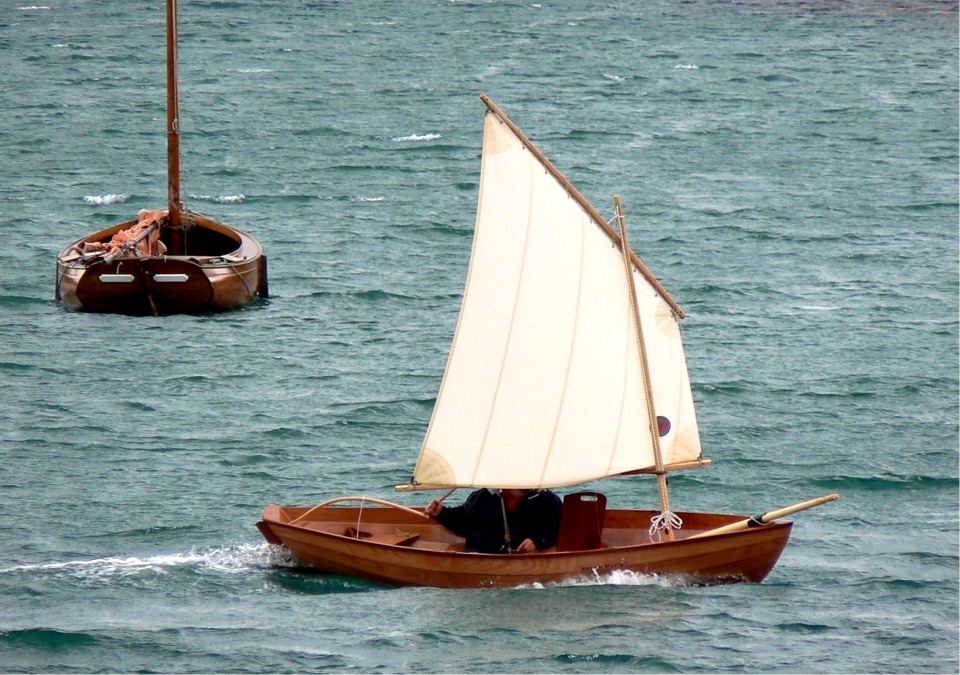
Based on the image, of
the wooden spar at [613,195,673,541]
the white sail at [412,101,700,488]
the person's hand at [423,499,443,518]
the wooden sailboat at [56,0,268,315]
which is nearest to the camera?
the wooden spar at [613,195,673,541]

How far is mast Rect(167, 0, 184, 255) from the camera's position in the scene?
45844mm

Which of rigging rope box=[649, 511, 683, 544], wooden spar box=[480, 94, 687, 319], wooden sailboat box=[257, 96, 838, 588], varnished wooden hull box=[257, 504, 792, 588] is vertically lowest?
varnished wooden hull box=[257, 504, 792, 588]

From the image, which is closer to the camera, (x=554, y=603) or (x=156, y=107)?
(x=554, y=603)

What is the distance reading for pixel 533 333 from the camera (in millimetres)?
27797

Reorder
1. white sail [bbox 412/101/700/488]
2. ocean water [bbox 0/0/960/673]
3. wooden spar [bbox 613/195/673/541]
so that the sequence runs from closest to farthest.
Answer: ocean water [bbox 0/0/960/673], wooden spar [bbox 613/195/673/541], white sail [bbox 412/101/700/488]

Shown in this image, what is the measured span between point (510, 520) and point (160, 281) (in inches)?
748

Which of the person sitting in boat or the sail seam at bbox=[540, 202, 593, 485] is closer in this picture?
the person sitting in boat

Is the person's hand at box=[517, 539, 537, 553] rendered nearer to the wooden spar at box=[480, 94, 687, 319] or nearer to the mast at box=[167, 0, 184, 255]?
the wooden spar at box=[480, 94, 687, 319]

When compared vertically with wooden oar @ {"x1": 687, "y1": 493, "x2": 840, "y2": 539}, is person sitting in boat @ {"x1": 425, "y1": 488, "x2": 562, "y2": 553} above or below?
below

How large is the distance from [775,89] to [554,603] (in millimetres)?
59665

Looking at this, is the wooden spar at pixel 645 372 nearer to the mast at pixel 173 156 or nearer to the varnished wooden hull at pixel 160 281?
the varnished wooden hull at pixel 160 281

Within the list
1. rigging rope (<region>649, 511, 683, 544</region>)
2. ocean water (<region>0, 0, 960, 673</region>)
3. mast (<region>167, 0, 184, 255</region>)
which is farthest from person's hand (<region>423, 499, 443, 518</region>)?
mast (<region>167, 0, 184, 255</region>)

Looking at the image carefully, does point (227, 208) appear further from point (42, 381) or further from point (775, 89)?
point (775, 89)

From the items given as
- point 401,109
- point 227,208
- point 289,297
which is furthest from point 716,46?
point 289,297
